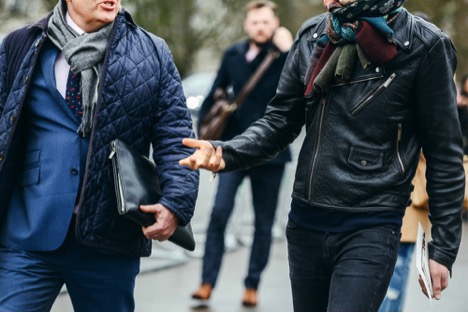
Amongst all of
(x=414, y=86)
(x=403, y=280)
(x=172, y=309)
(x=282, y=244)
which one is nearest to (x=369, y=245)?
(x=414, y=86)

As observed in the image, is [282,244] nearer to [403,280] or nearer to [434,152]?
[403,280]

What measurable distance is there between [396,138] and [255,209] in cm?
422

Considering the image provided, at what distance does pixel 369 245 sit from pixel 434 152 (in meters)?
0.43

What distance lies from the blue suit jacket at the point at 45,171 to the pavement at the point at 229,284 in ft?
10.9

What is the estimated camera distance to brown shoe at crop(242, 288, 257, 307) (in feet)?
26.7

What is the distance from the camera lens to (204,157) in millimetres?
3979

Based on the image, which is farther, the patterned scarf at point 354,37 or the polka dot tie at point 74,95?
the polka dot tie at point 74,95

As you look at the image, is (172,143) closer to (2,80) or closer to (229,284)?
(2,80)

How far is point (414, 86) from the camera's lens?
13.5 feet

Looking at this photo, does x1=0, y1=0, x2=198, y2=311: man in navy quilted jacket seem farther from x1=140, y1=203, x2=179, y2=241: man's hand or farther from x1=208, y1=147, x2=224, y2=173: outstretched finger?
x1=208, y1=147, x2=224, y2=173: outstretched finger

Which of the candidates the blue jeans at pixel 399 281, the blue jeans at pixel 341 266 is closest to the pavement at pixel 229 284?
the blue jeans at pixel 399 281

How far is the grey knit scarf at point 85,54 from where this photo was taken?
14.1 ft

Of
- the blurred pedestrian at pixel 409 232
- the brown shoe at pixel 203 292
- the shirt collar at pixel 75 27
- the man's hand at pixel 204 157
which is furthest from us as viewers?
the brown shoe at pixel 203 292

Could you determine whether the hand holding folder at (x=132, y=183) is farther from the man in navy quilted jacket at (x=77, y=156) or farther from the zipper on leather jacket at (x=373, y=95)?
the zipper on leather jacket at (x=373, y=95)
